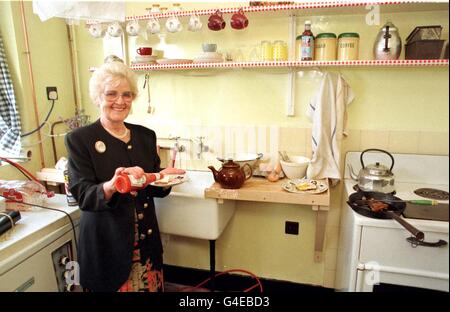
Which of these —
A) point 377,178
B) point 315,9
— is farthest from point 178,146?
point 377,178

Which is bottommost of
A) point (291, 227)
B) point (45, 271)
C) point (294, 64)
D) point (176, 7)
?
point (291, 227)

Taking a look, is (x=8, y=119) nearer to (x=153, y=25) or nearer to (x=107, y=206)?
(x=153, y=25)

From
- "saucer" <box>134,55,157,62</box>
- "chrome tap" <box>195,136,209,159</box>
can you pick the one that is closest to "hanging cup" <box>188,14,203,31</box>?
"saucer" <box>134,55,157,62</box>

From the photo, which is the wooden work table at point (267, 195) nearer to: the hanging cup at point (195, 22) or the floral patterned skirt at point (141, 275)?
the floral patterned skirt at point (141, 275)

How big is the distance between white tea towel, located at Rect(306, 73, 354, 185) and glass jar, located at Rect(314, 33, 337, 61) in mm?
102

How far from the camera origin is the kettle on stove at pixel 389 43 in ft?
4.45

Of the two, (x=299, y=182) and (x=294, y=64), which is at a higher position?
(x=294, y=64)

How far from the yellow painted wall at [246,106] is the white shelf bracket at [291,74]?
0.03 m

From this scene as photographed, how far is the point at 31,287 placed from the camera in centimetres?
93

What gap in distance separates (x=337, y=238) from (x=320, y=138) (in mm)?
609

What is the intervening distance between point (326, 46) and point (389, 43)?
272mm

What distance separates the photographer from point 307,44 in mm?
1479

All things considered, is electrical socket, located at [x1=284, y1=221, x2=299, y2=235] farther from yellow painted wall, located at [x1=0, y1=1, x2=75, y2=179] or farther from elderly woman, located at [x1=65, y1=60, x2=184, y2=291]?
yellow painted wall, located at [x1=0, y1=1, x2=75, y2=179]
